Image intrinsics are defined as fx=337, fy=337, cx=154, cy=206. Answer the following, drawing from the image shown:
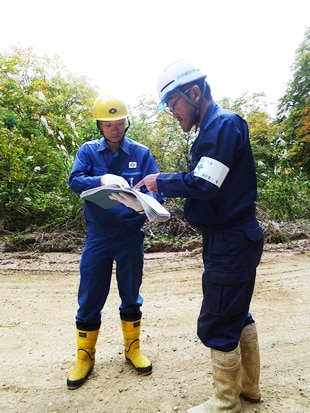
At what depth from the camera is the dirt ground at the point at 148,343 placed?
2105mm

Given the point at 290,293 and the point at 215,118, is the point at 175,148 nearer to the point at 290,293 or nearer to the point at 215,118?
the point at 290,293

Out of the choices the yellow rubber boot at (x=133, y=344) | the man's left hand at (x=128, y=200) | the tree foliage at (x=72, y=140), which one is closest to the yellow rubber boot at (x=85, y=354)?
the yellow rubber boot at (x=133, y=344)

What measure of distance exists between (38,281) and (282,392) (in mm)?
2881

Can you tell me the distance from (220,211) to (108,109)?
1.11m

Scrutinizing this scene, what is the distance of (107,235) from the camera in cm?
230

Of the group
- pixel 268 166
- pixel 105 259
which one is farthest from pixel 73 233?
pixel 268 166

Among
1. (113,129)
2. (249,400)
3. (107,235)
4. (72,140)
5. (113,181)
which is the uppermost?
(72,140)

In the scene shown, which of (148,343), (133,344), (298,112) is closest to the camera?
(133,344)

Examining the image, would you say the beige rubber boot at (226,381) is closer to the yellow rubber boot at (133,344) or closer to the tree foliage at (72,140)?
the yellow rubber boot at (133,344)

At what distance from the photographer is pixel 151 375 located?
7.74 ft

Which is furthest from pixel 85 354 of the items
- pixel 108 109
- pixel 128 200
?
pixel 108 109

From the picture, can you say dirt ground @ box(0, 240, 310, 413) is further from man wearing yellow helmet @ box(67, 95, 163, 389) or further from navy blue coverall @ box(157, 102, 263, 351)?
navy blue coverall @ box(157, 102, 263, 351)

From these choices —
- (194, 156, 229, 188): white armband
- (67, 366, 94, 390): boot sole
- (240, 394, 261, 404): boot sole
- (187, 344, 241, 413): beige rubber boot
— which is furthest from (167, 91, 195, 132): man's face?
(67, 366, 94, 390): boot sole

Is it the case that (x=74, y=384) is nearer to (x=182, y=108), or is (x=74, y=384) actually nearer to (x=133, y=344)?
(x=133, y=344)
